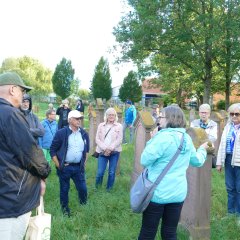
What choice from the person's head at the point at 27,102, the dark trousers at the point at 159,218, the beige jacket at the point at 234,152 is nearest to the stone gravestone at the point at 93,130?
the person's head at the point at 27,102

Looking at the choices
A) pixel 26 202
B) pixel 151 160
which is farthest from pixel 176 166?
pixel 26 202

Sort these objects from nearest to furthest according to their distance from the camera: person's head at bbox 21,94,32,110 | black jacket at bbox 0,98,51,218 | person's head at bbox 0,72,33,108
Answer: black jacket at bbox 0,98,51,218
person's head at bbox 0,72,33,108
person's head at bbox 21,94,32,110

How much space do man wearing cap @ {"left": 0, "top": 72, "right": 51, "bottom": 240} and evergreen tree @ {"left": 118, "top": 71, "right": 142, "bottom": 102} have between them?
6335 cm

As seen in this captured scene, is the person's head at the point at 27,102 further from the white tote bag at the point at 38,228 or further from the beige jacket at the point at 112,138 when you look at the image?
the white tote bag at the point at 38,228

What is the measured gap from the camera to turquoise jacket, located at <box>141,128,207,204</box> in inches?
145

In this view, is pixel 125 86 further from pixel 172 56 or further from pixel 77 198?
→ pixel 77 198

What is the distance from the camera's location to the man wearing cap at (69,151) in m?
5.90

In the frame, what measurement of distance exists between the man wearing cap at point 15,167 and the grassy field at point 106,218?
2096mm

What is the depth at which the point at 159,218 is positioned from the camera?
12.6ft

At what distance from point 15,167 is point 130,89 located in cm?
6414

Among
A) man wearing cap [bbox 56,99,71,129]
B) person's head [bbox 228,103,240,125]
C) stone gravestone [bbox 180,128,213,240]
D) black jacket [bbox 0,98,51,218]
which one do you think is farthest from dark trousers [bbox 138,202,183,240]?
man wearing cap [bbox 56,99,71,129]

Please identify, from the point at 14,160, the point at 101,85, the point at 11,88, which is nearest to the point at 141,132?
the point at 11,88

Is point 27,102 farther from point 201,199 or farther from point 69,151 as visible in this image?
point 201,199

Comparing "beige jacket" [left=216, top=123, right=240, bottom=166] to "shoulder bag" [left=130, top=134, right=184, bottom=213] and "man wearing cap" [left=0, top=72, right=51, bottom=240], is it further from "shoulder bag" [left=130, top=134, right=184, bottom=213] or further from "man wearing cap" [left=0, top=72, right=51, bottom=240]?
"man wearing cap" [left=0, top=72, right=51, bottom=240]
